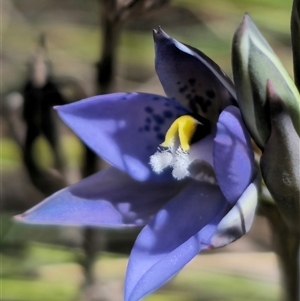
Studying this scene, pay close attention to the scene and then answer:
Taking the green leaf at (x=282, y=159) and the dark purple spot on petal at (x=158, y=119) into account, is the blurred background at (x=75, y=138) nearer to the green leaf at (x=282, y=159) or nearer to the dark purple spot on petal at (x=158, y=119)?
the dark purple spot on petal at (x=158, y=119)

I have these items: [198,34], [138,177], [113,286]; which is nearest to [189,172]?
[138,177]

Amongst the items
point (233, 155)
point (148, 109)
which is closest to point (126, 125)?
point (148, 109)

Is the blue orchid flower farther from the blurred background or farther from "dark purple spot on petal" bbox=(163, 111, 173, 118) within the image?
the blurred background

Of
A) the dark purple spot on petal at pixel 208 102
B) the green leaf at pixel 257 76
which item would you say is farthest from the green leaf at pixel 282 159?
the dark purple spot on petal at pixel 208 102

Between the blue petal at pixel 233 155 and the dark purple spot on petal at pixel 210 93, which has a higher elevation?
the dark purple spot on petal at pixel 210 93

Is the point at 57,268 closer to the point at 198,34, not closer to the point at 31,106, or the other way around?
the point at 31,106

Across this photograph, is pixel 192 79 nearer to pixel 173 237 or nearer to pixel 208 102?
pixel 208 102
